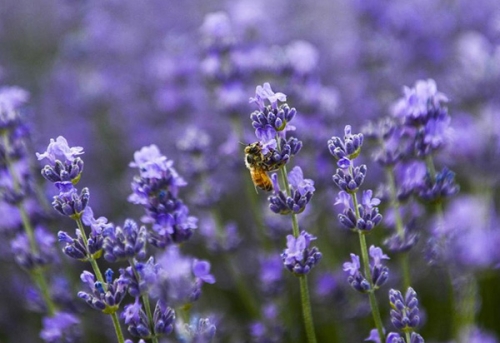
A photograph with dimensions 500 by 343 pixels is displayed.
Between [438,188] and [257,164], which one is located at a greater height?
[257,164]

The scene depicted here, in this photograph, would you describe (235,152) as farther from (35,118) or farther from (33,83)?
(33,83)

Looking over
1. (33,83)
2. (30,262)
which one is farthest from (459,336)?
(33,83)

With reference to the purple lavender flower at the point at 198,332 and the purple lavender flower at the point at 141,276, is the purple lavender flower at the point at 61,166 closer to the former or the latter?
the purple lavender flower at the point at 141,276

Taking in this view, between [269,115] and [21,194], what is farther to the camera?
[21,194]

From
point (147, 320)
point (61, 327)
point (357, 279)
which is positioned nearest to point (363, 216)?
point (357, 279)

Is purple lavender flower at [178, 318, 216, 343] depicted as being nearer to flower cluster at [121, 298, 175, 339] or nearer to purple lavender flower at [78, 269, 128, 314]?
flower cluster at [121, 298, 175, 339]

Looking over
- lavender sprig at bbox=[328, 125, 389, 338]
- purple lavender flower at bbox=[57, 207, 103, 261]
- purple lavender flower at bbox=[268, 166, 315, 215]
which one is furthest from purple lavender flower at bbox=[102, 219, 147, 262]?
lavender sprig at bbox=[328, 125, 389, 338]

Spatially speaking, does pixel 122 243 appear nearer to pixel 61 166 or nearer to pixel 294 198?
pixel 61 166

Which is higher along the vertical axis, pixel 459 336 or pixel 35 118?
pixel 35 118
